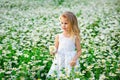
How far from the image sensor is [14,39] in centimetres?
761

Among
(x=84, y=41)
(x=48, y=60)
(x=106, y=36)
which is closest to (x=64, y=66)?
(x=48, y=60)

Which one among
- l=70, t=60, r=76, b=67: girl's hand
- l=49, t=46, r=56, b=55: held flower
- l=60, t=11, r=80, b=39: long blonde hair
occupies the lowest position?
l=70, t=60, r=76, b=67: girl's hand

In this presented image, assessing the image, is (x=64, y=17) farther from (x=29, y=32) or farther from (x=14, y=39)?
(x=29, y=32)

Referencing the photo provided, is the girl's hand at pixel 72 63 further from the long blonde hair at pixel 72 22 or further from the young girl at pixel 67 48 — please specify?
the long blonde hair at pixel 72 22

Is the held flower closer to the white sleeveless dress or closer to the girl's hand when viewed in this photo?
the white sleeveless dress

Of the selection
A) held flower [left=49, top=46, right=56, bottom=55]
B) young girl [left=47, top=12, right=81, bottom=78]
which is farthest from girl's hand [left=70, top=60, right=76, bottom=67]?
held flower [left=49, top=46, right=56, bottom=55]

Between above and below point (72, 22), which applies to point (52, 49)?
below

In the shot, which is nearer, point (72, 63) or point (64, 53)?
point (72, 63)

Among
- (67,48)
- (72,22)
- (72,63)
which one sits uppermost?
(72,22)

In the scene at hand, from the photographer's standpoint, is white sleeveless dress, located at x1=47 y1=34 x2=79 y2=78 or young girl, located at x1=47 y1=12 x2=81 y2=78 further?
white sleeveless dress, located at x1=47 y1=34 x2=79 y2=78

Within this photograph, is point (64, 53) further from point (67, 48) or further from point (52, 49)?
point (52, 49)

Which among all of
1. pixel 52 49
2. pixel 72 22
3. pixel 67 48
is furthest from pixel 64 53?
pixel 72 22

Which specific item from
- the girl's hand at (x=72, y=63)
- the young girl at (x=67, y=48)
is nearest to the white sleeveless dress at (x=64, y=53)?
the young girl at (x=67, y=48)

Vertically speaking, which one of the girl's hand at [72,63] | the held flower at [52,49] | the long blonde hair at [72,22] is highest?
the long blonde hair at [72,22]
